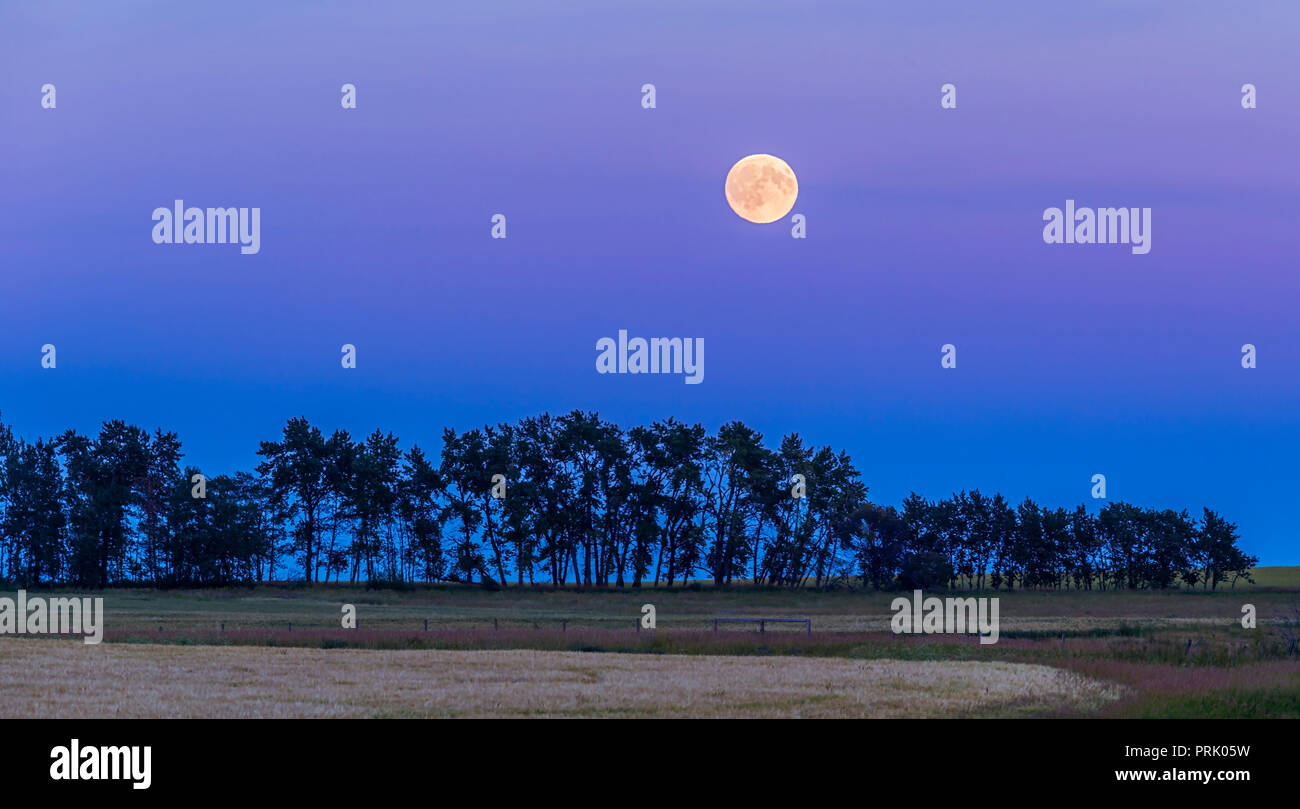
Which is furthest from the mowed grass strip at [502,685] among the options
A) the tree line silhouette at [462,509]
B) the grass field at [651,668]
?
the tree line silhouette at [462,509]

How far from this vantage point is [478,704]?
2825 centimetres

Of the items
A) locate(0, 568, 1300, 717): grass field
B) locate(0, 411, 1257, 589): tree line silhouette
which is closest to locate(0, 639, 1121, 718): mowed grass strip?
locate(0, 568, 1300, 717): grass field

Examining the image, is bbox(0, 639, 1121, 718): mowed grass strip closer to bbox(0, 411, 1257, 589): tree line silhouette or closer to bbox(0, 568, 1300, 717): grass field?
bbox(0, 568, 1300, 717): grass field

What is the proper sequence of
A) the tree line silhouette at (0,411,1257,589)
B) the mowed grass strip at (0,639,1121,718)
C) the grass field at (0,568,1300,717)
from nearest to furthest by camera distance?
the mowed grass strip at (0,639,1121,718) → the grass field at (0,568,1300,717) → the tree line silhouette at (0,411,1257,589)

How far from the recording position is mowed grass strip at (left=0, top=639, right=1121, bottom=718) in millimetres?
27531

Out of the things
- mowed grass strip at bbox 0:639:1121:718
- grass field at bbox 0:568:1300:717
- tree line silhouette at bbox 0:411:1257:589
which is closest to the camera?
mowed grass strip at bbox 0:639:1121:718

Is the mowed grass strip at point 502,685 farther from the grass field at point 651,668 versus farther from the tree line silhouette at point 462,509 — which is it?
the tree line silhouette at point 462,509

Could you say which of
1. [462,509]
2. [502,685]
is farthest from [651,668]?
→ [462,509]

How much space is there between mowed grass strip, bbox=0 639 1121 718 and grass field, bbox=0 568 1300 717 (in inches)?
3.4

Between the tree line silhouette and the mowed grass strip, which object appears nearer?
the mowed grass strip
